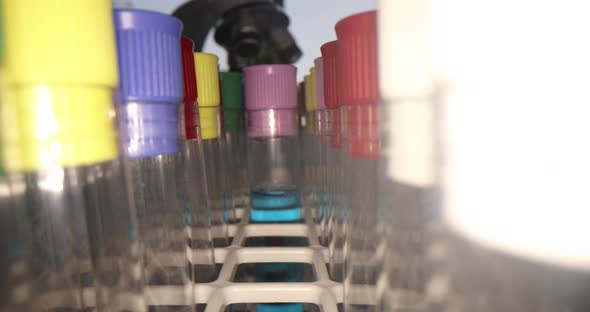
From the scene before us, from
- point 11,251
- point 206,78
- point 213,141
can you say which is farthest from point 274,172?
point 11,251

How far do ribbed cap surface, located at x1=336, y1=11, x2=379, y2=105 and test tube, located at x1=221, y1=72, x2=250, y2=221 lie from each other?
41cm

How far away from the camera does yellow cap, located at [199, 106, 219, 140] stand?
0.49m

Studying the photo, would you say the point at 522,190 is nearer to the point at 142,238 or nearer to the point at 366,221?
the point at 366,221

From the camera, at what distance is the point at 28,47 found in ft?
0.65

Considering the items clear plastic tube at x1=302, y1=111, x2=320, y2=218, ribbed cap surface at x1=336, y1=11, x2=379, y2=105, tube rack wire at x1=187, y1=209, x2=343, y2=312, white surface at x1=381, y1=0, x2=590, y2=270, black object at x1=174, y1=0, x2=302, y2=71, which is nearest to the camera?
white surface at x1=381, y1=0, x2=590, y2=270

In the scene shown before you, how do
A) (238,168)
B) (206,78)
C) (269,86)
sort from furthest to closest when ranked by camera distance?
(238,168) → (269,86) → (206,78)

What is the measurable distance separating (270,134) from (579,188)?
1.77 ft

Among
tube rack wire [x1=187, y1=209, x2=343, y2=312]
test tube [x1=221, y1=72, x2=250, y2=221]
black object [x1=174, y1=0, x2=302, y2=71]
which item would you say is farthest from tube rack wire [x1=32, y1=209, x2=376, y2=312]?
black object [x1=174, y1=0, x2=302, y2=71]

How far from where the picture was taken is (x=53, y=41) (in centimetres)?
20

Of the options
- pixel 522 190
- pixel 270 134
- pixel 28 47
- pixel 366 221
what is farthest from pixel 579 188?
pixel 270 134

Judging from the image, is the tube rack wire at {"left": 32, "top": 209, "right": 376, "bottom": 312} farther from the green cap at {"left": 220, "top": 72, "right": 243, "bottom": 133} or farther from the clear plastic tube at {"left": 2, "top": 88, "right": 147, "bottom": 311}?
the green cap at {"left": 220, "top": 72, "right": 243, "bottom": 133}

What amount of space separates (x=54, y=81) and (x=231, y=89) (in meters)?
0.48

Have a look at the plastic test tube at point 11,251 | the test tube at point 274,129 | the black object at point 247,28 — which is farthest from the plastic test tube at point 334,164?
the black object at point 247,28

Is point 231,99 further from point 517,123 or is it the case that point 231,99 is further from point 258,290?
point 517,123
